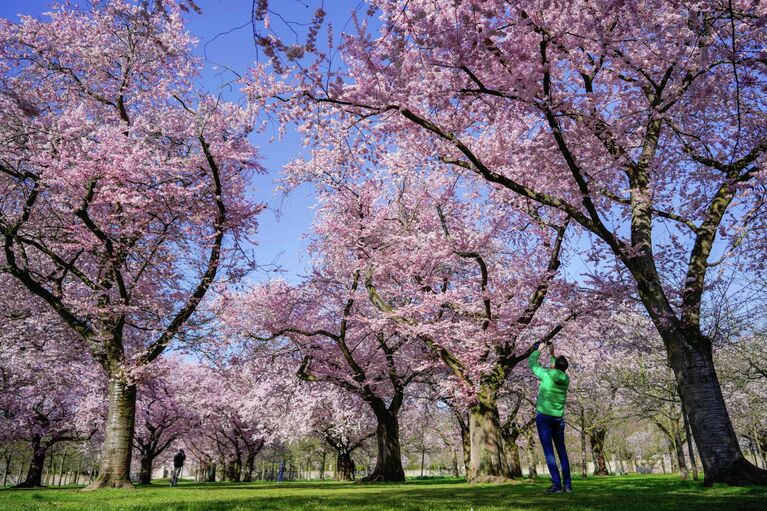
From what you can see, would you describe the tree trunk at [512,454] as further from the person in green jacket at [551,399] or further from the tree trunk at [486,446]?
the person in green jacket at [551,399]

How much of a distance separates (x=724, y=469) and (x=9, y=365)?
93.5 ft

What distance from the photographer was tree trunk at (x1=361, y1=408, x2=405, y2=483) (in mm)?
22375

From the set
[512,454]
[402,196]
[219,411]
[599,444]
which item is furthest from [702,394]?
[219,411]

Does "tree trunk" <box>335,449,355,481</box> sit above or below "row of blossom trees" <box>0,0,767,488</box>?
below

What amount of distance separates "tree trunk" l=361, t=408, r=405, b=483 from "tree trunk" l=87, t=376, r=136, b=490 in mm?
10974

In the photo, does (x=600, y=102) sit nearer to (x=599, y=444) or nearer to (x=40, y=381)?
(x=40, y=381)

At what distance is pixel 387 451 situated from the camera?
22.5 meters

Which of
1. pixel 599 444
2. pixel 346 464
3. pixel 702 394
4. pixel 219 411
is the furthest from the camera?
pixel 219 411

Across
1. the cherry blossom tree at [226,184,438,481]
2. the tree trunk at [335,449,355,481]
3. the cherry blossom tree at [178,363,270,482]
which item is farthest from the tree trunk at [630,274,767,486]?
the tree trunk at [335,449,355,481]

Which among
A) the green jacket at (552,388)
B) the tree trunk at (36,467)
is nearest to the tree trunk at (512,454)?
the green jacket at (552,388)

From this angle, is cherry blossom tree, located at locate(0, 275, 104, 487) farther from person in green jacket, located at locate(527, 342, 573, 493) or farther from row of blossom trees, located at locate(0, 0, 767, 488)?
person in green jacket, located at locate(527, 342, 573, 493)

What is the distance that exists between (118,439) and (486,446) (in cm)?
1132

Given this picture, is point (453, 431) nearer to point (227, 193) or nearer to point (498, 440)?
point (498, 440)

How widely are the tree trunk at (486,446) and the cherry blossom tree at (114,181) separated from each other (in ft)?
33.4
